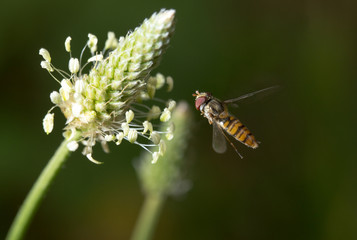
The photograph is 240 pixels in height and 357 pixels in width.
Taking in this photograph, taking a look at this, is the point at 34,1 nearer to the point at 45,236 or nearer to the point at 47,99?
the point at 47,99

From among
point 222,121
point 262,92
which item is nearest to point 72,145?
point 222,121

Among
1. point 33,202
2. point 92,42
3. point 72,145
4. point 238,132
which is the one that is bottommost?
point 33,202

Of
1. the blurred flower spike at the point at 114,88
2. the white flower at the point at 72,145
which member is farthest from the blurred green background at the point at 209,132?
the white flower at the point at 72,145

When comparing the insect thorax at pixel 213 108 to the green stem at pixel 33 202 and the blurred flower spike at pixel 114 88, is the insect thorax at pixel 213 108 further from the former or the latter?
the green stem at pixel 33 202

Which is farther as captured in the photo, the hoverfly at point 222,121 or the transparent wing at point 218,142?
the hoverfly at point 222,121

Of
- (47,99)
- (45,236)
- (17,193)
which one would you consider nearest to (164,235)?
(45,236)

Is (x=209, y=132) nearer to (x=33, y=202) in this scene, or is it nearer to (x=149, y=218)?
(x=149, y=218)
